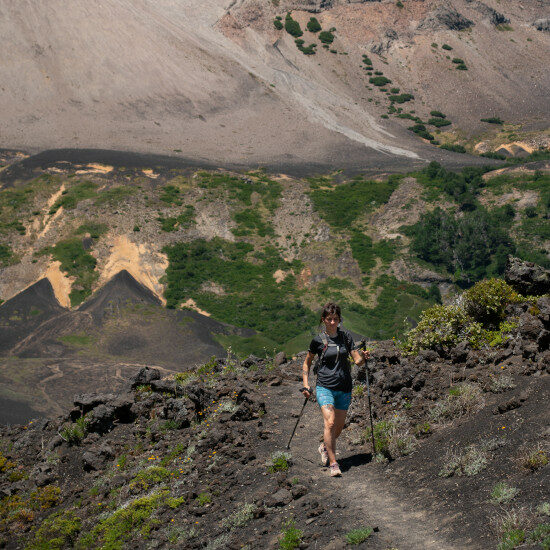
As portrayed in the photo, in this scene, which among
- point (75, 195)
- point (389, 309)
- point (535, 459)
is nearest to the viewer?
point (535, 459)

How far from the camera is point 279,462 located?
25.7 ft

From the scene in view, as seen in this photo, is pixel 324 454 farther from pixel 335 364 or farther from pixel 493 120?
pixel 493 120

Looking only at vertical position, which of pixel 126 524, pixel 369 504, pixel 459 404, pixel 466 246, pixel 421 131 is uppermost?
pixel 421 131

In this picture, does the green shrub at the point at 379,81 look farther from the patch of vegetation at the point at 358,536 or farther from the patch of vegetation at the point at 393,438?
the patch of vegetation at the point at 358,536

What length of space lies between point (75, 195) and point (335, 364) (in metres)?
43.8

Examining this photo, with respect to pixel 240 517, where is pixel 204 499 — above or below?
below

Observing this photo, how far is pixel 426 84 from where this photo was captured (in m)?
81.6

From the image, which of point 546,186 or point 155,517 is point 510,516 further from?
point 546,186

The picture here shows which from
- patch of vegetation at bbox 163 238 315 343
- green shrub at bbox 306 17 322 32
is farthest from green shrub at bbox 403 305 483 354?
green shrub at bbox 306 17 322 32

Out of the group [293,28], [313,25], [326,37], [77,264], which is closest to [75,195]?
[77,264]

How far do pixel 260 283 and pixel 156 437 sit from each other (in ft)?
102

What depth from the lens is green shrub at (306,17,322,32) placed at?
86250 millimetres

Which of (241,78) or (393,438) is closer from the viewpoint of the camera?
(393,438)

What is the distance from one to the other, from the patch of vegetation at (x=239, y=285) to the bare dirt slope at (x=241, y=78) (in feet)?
53.7
